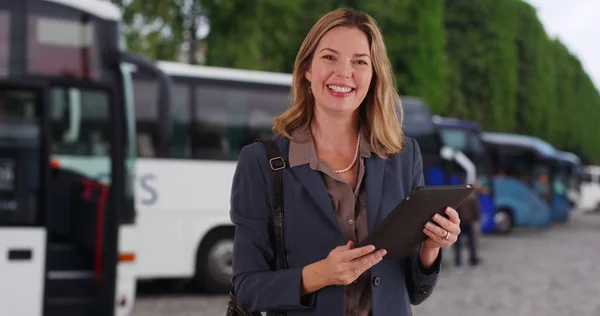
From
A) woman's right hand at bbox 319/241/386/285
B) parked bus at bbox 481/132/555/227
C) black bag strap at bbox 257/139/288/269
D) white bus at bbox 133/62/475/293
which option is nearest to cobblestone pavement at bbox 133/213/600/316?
white bus at bbox 133/62/475/293

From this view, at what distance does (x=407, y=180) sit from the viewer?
2.28 m

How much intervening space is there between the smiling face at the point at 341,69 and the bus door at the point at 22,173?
503 centimetres

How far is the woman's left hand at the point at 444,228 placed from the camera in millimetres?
2104

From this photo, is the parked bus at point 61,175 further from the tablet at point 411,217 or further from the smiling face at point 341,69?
the tablet at point 411,217

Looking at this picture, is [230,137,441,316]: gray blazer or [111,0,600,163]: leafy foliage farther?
[111,0,600,163]: leafy foliage

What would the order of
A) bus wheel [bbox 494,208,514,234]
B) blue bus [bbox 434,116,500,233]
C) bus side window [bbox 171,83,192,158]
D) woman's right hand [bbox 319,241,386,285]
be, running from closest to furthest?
woman's right hand [bbox 319,241,386,285] → bus side window [bbox 171,83,192,158] → blue bus [bbox 434,116,500,233] → bus wheel [bbox 494,208,514,234]

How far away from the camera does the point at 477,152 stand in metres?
22.5

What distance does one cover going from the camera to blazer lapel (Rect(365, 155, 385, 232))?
7.11ft

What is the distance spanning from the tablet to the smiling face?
0.35 metres

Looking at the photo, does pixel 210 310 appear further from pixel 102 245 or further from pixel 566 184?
pixel 566 184

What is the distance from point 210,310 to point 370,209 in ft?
25.9

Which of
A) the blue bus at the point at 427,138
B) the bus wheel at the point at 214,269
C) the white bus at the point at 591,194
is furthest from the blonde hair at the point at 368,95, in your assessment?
the white bus at the point at 591,194

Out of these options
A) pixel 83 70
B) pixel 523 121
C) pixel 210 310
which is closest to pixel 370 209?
pixel 83 70

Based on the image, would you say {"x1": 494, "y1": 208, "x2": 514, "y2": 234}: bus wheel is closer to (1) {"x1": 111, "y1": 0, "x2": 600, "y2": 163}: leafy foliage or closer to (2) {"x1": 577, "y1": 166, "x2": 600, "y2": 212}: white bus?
(1) {"x1": 111, "y1": 0, "x2": 600, "y2": 163}: leafy foliage
